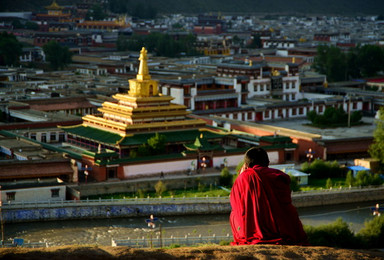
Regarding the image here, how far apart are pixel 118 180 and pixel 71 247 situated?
711 inches

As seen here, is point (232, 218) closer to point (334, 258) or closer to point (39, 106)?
point (334, 258)

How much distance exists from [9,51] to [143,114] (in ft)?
112

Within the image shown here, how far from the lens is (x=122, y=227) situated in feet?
69.9

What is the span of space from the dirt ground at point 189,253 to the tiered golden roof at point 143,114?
66.2 ft

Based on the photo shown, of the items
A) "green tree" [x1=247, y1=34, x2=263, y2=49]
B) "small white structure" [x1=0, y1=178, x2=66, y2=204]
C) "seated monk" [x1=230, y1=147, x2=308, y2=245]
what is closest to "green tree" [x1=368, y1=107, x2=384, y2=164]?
"small white structure" [x1=0, y1=178, x2=66, y2=204]

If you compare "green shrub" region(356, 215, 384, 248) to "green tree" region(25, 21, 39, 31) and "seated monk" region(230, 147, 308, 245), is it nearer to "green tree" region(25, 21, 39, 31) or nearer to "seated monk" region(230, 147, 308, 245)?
"seated monk" region(230, 147, 308, 245)

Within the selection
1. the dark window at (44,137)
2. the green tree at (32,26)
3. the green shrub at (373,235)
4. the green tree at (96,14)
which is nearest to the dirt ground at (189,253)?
the green shrub at (373,235)

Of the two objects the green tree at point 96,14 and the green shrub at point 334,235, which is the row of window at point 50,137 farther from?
the green tree at point 96,14

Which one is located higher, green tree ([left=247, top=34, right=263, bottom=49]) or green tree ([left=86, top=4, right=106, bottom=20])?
green tree ([left=86, top=4, right=106, bottom=20])

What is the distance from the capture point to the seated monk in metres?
7.60

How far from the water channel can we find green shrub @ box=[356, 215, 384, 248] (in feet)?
5.24

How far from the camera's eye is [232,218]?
7.87 m

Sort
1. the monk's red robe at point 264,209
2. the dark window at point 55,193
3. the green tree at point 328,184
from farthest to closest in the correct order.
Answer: the green tree at point 328,184 < the dark window at point 55,193 < the monk's red robe at point 264,209

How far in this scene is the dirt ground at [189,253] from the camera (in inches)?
266
